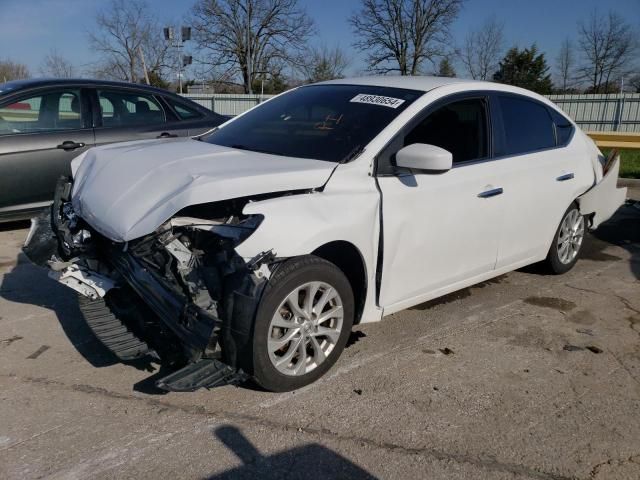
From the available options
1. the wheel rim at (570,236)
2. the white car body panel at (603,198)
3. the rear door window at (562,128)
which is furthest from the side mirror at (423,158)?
the white car body panel at (603,198)

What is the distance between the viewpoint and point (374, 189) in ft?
11.2

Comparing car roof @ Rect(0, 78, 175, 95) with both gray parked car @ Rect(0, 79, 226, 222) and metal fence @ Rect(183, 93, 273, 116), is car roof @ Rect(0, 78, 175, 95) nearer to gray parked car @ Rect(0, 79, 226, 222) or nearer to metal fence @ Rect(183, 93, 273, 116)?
gray parked car @ Rect(0, 79, 226, 222)

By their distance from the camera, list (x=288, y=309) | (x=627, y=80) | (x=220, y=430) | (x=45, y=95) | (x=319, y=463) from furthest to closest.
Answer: (x=627, y=80), (x=45, y=95), (x=288, y=309), (x=220, y=430), (x=319, y=463)

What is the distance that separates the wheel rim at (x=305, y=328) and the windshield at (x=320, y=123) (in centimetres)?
86

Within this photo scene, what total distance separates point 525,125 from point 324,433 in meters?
3.04

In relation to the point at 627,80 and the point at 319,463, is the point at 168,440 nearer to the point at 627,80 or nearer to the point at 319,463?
the point at 319,463

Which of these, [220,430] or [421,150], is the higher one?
[421,150]

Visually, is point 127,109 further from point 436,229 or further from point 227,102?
point 227,102

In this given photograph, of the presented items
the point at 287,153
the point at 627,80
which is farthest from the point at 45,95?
the point at 627,80

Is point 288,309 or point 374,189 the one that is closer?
point 288,309

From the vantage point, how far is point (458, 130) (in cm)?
405

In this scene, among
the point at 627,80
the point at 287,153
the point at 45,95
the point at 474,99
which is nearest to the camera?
the point at 287,153

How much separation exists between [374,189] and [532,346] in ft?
5.23

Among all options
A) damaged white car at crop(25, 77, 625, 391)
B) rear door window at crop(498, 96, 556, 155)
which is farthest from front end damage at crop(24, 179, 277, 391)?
rear door window at crop(498, 96, 556, 155)
